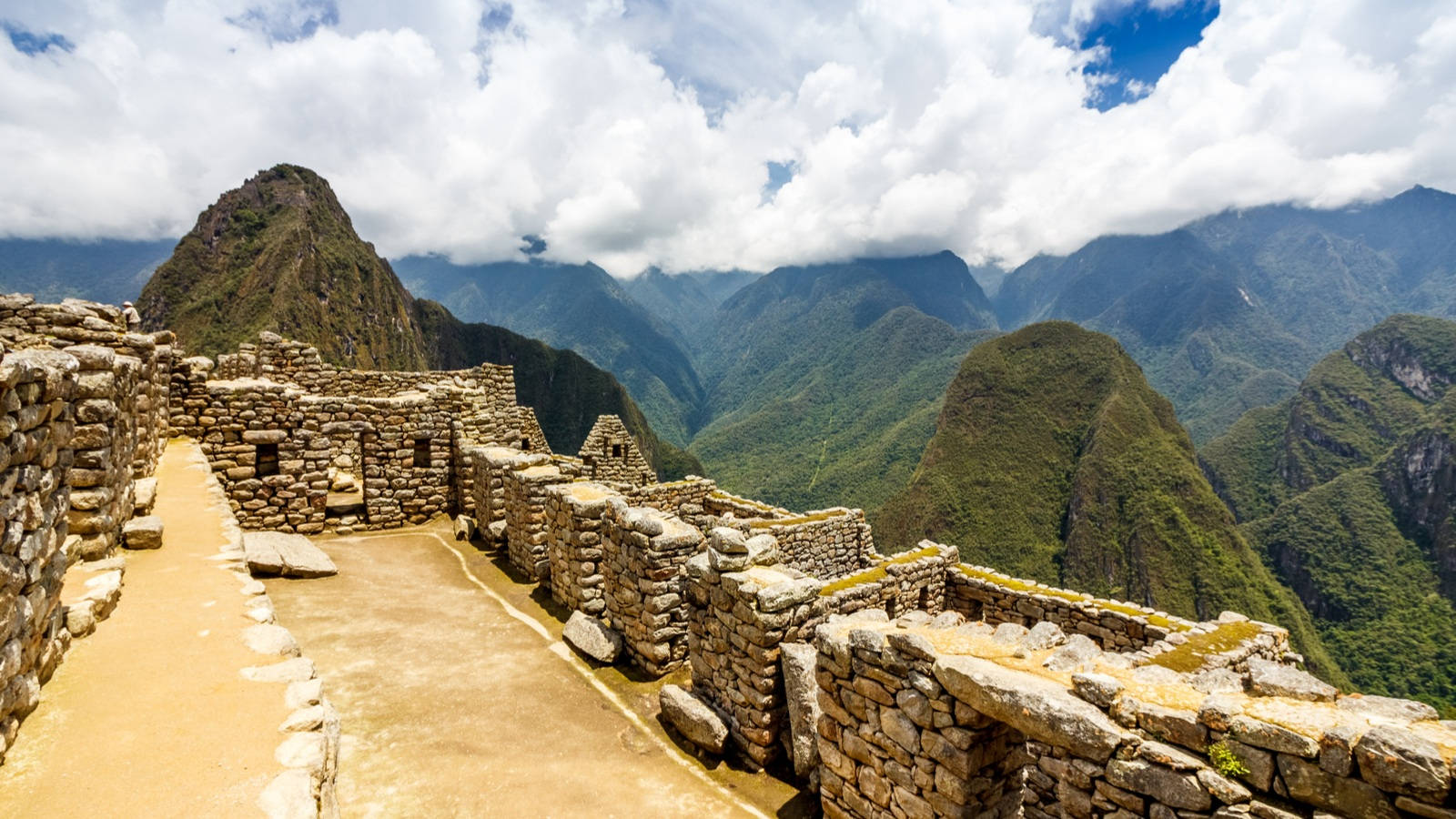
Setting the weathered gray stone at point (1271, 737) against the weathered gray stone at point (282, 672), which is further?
the weathered gray stone at point (282, 672)

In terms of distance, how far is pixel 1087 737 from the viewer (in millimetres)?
4047

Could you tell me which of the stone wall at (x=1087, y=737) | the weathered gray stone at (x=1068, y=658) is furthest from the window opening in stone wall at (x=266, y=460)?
the weathered gray stone at (x=1068, y=658)

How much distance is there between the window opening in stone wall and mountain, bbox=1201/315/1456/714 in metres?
105

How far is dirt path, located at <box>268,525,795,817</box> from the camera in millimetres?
5539

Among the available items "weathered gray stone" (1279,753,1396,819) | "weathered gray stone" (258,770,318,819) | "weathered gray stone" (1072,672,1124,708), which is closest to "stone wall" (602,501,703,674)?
"weathered gray stone" (1072,672,1124,708)

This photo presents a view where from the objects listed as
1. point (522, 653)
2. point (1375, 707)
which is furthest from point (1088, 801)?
point (522, 653)

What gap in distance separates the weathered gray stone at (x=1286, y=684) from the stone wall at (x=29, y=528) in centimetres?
714

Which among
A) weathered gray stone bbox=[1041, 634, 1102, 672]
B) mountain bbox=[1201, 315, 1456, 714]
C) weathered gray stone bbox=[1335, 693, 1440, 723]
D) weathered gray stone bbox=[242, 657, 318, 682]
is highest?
weathered gray stone bbox=[242, 657, 318, 682]

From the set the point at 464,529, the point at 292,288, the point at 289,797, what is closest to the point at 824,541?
the point at 464,529

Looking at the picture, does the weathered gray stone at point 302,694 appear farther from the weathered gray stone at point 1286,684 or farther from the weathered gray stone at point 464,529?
the weathered gray stone at point 464,529

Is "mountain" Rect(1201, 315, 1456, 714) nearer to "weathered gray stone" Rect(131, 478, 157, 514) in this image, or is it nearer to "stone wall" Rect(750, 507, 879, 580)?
"stone wall" Rect(750, 507, 879, 580)

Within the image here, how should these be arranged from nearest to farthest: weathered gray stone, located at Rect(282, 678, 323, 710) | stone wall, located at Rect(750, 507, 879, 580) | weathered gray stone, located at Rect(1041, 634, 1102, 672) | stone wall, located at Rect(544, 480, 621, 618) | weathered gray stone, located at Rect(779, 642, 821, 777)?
weathered gray stone, located at Rect(282, 678, 323, 710) < weathered gray stone, located at Rect(1041, 634, 1102, 672) < weathered gray stone, located at Rect(779, 642, 821, 777) < stone wall, located at Rect(544, 480, 621, 618) < stone wall, located at Rect(750, 507, 879, 580)

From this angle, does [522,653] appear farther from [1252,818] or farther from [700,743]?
[1252,818]

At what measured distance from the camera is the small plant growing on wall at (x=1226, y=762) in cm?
355
